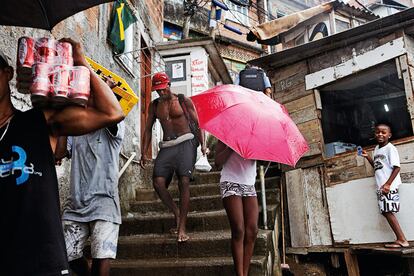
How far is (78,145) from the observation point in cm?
329

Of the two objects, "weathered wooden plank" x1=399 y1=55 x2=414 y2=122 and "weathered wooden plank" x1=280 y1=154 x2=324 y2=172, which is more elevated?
"weathered wooden plank" x1=399 y1=55 x2=414 y2=122

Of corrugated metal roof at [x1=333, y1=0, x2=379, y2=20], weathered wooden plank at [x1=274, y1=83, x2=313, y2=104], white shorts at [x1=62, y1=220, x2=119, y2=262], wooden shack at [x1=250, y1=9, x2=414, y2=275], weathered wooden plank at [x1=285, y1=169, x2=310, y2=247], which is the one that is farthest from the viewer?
corrugated metal roof at [x1=333, y1=0, x2=379, y2=20]

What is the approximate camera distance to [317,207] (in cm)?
684

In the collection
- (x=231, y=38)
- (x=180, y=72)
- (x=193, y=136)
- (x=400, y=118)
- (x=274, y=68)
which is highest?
(x=231, y=38)

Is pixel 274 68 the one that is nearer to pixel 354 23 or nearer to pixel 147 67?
pixel 147 67

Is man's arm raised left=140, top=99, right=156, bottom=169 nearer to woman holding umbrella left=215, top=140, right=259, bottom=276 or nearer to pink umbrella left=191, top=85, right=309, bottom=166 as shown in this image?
pink umbrella left=191, top=85, right=309, bottom=166

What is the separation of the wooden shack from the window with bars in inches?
411

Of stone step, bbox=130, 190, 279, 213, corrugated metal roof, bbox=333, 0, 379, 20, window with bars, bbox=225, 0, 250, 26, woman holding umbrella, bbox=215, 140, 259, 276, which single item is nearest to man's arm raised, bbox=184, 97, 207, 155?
woman holding umbrella, bbox=215, 140, 259, 276

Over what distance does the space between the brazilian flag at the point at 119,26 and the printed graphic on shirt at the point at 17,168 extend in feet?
16.1

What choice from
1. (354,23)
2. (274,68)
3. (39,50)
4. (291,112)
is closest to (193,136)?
(39,50)

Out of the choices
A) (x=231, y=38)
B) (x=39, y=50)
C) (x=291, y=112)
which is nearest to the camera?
(x=39, y=50)

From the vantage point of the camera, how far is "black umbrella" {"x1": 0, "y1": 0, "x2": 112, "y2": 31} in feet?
6.78

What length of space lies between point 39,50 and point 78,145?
1.76 meters

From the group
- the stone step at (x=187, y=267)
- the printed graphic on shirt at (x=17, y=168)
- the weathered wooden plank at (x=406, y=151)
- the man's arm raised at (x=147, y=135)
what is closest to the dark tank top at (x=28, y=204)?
the printed graphic on shirt at (x=17, y=168)
